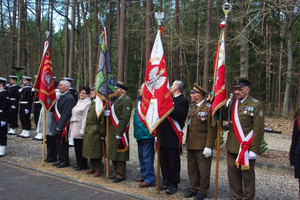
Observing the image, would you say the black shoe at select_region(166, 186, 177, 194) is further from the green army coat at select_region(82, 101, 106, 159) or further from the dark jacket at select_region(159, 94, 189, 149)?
the green army coat at select_region(82, 101, 106, 159)

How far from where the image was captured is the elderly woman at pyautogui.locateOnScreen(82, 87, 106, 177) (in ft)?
21.6

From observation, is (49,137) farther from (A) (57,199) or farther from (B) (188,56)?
(B) (188,56)

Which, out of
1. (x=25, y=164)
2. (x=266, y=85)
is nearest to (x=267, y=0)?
(x=25, y=164)

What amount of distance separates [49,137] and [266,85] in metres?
23.1

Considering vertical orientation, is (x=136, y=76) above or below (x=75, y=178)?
above

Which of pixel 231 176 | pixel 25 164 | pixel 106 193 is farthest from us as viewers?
pixel 25 164

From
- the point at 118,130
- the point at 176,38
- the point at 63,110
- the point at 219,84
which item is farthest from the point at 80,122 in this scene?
the point at 176,38

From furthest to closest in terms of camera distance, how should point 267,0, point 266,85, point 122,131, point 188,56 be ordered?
point 188,56, point 266,85, point 267,0, point 122,131

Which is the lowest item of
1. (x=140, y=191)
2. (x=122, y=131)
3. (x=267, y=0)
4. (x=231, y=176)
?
(x=140, y=191)

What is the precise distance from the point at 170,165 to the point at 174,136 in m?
0.56

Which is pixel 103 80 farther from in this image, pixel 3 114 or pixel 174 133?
pixel 3 114

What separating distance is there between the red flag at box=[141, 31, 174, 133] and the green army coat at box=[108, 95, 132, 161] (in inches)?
21.7

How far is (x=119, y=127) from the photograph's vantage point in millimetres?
6160

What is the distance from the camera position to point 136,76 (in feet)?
113
